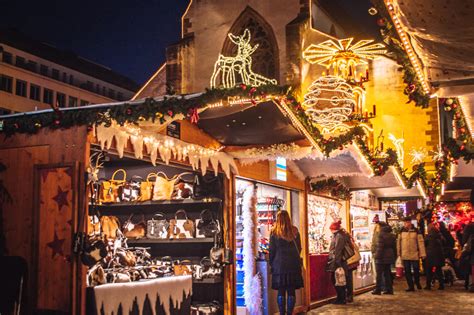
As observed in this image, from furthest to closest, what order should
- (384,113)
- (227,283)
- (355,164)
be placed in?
(384,113)
(355,164)
(227,283)

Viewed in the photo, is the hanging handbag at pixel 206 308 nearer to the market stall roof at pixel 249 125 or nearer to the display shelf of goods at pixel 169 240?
the display shelf of goods at pixel 169 240

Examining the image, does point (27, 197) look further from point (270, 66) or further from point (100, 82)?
point (100, 82)

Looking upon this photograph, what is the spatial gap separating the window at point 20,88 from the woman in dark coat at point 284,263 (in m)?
43.7

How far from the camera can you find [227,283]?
29.9 ft

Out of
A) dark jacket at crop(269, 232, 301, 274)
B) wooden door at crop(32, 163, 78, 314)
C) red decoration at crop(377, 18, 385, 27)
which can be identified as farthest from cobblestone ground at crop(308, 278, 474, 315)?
red decoration at crop(377, 18, 385, 27)

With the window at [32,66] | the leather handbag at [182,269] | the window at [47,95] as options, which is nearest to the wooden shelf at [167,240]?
the leather handbag at [182,269]

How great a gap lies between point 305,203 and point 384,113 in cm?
1648

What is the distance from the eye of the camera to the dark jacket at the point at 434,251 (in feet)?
53.4

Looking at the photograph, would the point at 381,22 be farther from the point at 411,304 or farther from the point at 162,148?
the point at 411,304

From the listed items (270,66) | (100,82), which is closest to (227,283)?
(270,66)

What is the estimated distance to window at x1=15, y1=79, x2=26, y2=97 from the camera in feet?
159

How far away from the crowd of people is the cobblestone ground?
456mm

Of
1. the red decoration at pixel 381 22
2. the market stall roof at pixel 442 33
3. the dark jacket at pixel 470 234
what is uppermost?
the red decoration at pixel 381 22

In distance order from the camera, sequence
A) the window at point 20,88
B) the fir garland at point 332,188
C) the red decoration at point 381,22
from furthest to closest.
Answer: the window at point 20,88
the fir garland at point 332,188
the red decoration at point 381,22
